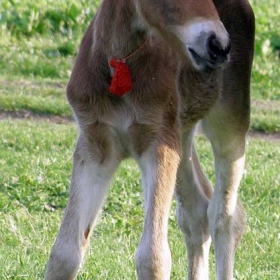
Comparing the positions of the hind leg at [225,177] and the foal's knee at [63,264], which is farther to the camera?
the hind leg at [225,177]

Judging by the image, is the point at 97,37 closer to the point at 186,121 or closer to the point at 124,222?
the point at 186,121

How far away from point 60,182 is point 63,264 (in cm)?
272

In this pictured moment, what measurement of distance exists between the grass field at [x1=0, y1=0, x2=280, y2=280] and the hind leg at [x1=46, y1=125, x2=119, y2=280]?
62 centimetres

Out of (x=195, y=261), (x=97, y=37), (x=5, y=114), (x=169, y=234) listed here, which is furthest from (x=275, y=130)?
(x=97, y=37)

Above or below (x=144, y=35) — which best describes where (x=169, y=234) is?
below

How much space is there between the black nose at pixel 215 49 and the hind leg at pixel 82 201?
97 centimetres

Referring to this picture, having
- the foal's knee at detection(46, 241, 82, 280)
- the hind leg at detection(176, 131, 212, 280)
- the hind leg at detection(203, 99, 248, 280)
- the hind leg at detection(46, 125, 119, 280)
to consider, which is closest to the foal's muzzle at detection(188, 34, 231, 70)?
the hind leg at detection(46, 125, 119, 280)

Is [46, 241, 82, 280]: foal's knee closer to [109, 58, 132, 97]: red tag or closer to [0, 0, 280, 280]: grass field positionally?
[0, 0, 280, 280]: grass field

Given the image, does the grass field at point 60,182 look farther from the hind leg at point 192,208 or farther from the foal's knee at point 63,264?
the foal's knee at point 63,264

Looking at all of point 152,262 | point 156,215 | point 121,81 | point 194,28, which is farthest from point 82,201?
point 194,28

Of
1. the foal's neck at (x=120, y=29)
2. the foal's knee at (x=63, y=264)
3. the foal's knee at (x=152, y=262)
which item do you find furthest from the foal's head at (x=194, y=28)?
the foal's knee at (x=63, y=264)

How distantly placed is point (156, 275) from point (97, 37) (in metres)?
1.32

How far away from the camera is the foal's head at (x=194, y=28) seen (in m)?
4.43

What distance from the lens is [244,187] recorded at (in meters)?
8.12
